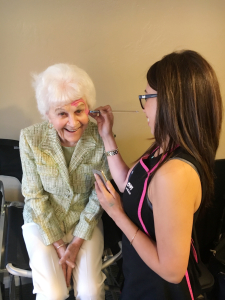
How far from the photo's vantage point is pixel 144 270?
3.46ft

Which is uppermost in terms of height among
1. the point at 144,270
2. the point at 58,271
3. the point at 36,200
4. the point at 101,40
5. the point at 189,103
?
the point at 101,40

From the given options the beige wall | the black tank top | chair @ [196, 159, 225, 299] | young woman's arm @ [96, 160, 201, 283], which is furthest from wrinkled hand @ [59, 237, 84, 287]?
chair @ [196, 159, 225, 299]

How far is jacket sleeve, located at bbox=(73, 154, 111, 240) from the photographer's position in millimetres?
1312

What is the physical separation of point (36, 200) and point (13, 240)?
275 millimetres

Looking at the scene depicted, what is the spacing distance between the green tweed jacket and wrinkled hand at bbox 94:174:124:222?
0.58 feet

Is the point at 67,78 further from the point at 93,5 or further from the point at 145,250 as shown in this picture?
the point at 145,250

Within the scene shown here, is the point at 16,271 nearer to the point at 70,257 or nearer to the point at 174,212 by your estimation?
the point at 70,257

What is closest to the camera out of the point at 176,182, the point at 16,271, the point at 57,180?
the point at 176,182

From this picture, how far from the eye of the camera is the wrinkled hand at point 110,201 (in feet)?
3.56

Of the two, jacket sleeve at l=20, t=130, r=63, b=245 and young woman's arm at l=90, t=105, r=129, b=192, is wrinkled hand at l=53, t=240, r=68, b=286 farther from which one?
young woman's arm at l=90, t=105, r=129, b=192

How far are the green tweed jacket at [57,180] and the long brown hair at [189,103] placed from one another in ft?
1.74

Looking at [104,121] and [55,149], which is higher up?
[104,121]

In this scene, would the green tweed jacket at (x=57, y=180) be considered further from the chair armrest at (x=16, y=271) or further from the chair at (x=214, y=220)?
the chair at (x=214, y=220)

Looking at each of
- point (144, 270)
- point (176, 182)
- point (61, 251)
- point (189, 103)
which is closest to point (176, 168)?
point (176, 182)
